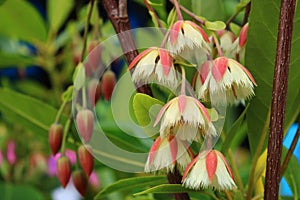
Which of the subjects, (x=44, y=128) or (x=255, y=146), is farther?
(x=44, y=128)

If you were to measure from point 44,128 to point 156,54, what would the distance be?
0.37 meters

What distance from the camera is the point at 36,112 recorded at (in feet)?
3.11

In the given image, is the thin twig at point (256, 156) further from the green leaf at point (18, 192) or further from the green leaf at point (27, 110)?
the green leaf at point (18, 192)

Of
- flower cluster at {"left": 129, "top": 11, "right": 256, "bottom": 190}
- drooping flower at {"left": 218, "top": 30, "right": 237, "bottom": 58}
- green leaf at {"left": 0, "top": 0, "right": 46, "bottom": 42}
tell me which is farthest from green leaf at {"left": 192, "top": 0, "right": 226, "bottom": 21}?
green leaf at {"left": 0, "top": 0, "right": 46, "bottom": 42}

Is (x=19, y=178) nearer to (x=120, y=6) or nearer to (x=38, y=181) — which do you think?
(x=38, y=181)

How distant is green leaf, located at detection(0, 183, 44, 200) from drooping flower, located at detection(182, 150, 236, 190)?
2.31 ft

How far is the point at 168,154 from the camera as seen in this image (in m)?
0.61

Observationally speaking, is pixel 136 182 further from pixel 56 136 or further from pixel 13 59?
pixel 13 59

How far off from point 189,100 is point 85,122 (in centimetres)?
18

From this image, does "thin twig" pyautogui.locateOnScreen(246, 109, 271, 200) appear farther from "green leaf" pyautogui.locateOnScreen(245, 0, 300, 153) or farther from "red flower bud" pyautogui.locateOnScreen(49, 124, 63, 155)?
"red flower bud" pyautogui.locateOnScreen(49, 124, 63, 155)

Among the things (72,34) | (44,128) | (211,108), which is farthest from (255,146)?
(72,34)

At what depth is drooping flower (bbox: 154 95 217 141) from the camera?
592 millimetres

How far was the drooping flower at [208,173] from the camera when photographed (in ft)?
1.99

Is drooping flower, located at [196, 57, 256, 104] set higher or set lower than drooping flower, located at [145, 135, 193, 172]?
higher
